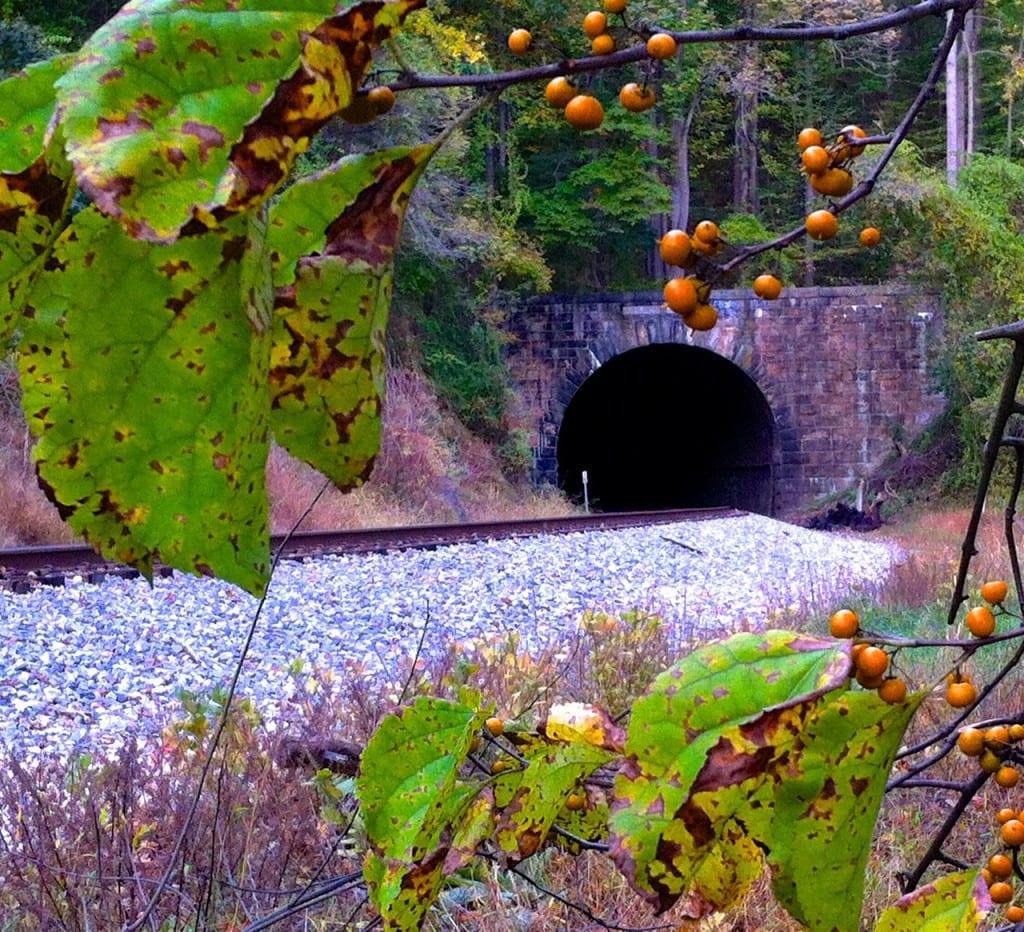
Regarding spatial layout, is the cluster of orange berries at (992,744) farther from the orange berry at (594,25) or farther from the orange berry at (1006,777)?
the orange berry at (594,25)

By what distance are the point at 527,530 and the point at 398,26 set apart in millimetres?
9540

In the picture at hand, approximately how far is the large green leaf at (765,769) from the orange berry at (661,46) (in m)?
0.25

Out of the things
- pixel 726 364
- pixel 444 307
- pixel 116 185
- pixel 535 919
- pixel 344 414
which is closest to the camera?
pixel 116 185

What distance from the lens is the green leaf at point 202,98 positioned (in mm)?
260

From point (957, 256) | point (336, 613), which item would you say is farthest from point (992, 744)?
point (957, 256)

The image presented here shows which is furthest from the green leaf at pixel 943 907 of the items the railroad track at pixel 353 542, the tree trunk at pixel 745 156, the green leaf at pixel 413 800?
the tree trunk at pixel 745 156

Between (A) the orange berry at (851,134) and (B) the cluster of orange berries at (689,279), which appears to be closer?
(B) the cluster of orange berries at (689,279)

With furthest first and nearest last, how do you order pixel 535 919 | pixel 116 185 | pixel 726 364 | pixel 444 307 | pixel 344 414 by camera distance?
1. pixel 726 364
2. pixel 444 307
3. pixel 535 919
4. pixel 344 414
5. pixel 116 185

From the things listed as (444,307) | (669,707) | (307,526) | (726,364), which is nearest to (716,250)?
(669,707)

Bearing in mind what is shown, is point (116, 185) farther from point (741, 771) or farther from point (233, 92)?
point (741, 771)

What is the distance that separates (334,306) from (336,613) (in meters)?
5.23

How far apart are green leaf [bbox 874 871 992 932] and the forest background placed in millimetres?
9884

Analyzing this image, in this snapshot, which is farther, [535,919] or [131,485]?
[535,919]

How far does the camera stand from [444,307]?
17.7m
